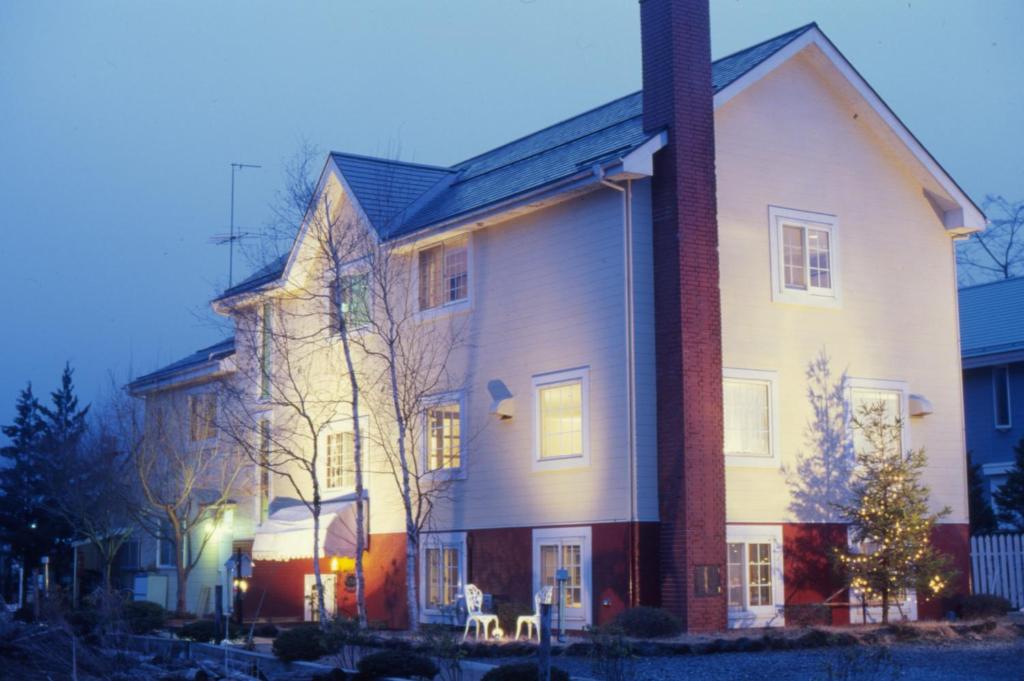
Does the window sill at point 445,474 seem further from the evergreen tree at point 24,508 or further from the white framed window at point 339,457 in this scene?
the evergreen tree at point 24,508

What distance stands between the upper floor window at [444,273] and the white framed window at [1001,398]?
1704cm

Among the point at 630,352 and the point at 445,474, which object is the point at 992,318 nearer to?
the point at 445,474

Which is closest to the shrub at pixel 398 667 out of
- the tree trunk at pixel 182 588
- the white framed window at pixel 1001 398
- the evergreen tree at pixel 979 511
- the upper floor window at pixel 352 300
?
the upper floor window at pixel 352 300

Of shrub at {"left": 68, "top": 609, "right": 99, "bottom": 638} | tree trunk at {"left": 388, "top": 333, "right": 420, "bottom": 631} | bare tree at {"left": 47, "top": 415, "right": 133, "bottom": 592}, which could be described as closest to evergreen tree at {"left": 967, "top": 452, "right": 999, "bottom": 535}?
tree trunk at {"left": 388, "top": 333, "right": 420, "bottom": 631}

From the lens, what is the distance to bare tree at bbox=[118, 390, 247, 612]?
114 feet

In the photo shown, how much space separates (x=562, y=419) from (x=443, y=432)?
12.3 ft

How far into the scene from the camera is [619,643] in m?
13.9

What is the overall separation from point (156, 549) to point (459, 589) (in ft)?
57.2

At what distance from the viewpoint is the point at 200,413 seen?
3741 centimetres

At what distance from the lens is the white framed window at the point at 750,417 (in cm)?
2306

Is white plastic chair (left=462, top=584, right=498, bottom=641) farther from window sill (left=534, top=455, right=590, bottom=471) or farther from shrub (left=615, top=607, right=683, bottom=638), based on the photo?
shrub (left=615, top=607, right=683, bottom=638)

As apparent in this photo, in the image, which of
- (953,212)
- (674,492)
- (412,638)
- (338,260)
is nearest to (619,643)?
(674,492)

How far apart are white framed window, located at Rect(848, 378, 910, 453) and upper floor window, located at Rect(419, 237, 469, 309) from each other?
7552mm

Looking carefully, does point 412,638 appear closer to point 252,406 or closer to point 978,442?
point 252,406
